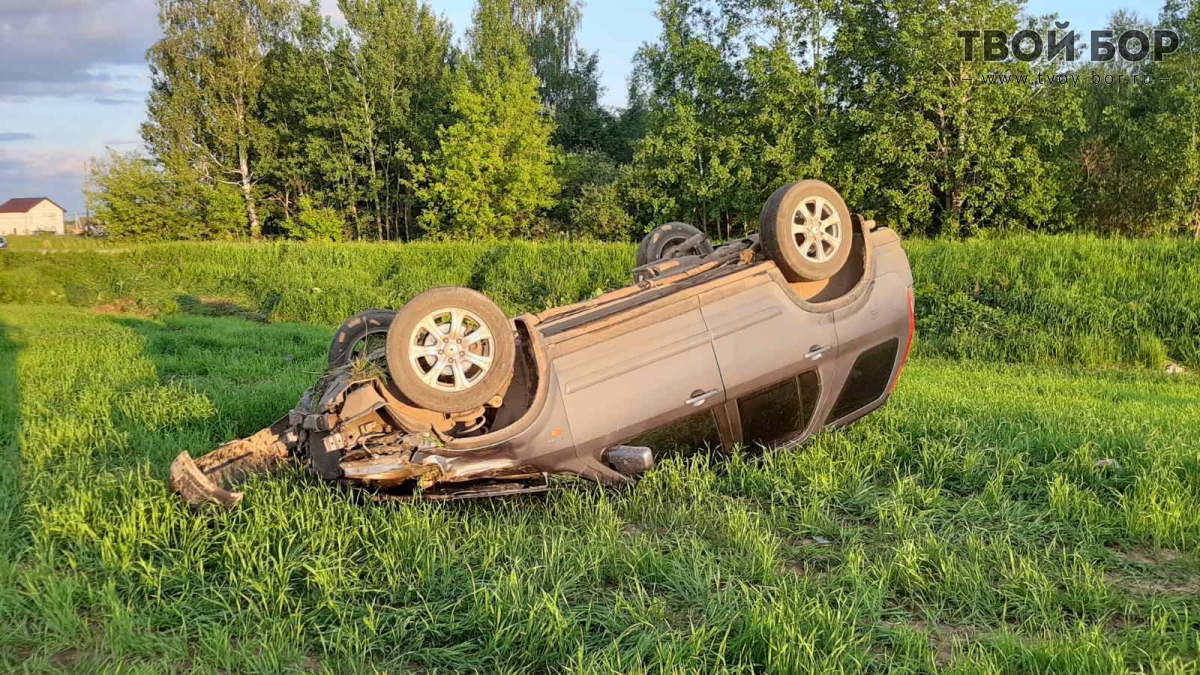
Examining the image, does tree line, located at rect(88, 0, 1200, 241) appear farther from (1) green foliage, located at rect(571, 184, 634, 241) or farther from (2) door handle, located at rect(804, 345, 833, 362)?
(2) door handle, located at rect(804, 345, 833, 362)

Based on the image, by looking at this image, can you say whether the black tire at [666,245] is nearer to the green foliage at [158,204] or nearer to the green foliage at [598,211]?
the green foliage at [598,211]

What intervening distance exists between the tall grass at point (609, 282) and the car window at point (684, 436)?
353 inches

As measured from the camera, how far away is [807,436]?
495 cm

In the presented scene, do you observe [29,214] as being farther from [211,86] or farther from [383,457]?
[383,457]

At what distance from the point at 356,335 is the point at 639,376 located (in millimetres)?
2199

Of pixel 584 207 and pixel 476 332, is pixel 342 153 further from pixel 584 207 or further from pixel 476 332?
pixel 476 332

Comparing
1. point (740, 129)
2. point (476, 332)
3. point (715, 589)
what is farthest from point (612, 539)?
point (740, 129)

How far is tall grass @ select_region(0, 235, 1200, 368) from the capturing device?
38.4 ft

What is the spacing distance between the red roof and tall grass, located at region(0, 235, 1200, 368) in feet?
261

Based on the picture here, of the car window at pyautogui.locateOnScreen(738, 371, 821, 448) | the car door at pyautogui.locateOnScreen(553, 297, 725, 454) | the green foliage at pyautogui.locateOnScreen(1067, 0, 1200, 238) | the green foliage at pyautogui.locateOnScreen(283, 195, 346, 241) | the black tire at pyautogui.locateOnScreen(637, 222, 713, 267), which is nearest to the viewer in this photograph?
the car door at pyautogui.locateOnScreen(553, 297, 725, 454)

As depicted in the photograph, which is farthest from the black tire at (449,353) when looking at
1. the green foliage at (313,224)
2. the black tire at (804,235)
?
the green foliage at (313,224)

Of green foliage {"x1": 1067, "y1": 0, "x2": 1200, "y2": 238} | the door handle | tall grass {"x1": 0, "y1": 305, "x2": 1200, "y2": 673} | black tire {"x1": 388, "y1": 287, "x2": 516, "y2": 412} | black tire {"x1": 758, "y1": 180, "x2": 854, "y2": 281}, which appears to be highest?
green foliage {"x1": 1067, "y1": 0, "x2": 1200, "y2": 238}

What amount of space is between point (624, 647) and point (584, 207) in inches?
1121

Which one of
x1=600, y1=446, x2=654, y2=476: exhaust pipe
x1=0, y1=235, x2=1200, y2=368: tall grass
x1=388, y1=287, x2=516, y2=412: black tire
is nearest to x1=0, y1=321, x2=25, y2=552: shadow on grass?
x1=388, y1=287, x2=516, y2=412: black tire
